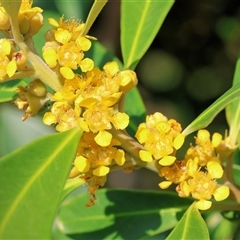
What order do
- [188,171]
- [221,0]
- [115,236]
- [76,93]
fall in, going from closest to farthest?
[76,93], [188,171], [115,236], [221,0]

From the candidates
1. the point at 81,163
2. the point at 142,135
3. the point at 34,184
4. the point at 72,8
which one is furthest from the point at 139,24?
the point at 72,8

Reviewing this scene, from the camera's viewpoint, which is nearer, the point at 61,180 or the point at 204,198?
the point at 61,180

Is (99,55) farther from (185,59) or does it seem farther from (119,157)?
(185,59)

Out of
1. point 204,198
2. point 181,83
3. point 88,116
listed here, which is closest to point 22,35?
point 88,116

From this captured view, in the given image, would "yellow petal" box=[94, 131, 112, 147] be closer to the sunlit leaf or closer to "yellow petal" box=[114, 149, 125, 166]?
"yellow petal" box=[114, 149, 125, 166]

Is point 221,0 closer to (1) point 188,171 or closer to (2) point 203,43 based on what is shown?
(2) point 203,43
